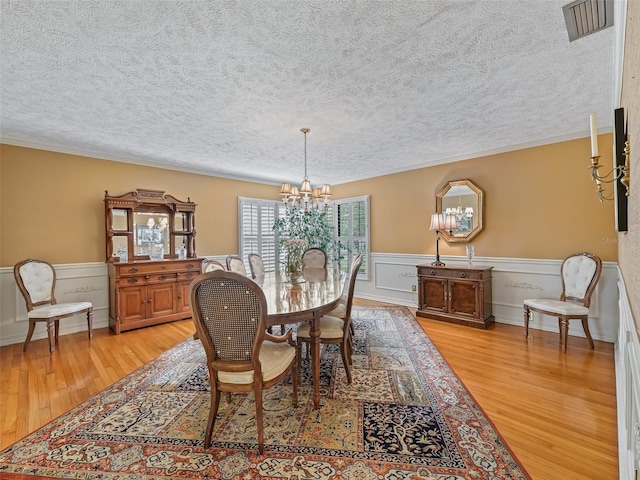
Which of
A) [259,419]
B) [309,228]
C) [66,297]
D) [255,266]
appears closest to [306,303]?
[259,419]

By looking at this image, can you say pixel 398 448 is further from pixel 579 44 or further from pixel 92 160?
pixel 92 160

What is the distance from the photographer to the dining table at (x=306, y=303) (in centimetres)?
199

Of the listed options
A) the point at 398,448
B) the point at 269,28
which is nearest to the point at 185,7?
the point at 269,28

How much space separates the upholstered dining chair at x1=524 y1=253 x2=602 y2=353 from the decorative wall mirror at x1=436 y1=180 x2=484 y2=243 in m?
1.17

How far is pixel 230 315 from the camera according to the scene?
1712 mm

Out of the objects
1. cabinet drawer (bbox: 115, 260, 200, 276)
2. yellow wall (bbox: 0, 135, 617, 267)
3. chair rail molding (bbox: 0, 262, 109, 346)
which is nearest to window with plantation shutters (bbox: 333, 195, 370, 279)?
yellow wall (bbox: 0, 135, 617, 267)

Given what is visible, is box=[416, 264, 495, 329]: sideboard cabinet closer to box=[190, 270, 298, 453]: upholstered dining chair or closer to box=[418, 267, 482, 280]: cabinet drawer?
box=[418, 267, 482, 280]: cabinet drawer

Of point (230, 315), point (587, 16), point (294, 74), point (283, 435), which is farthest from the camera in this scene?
point (294, 74)

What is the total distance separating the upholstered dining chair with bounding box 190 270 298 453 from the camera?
167 cm

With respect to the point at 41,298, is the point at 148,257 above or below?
above

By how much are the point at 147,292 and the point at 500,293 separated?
16.6 ft

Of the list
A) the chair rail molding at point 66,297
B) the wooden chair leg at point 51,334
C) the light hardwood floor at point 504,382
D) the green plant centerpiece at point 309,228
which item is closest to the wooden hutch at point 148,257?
the chair rail molding at point 66,297

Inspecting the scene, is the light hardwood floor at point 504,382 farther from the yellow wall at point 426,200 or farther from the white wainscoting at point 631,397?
the yellow wall at point 426,200

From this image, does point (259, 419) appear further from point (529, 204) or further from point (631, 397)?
point (529, 204)
